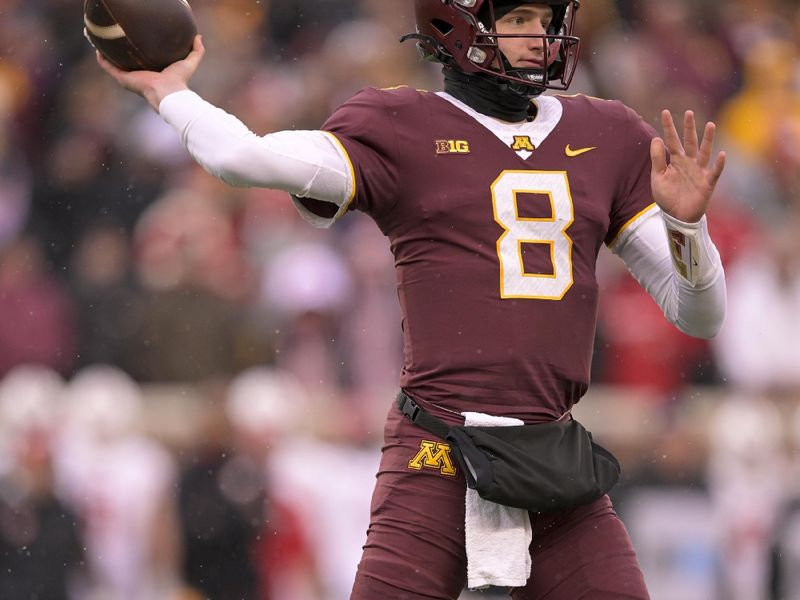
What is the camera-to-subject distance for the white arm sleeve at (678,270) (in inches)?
149

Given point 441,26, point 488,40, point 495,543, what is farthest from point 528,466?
point 441,26

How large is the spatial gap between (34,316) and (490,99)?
538cm

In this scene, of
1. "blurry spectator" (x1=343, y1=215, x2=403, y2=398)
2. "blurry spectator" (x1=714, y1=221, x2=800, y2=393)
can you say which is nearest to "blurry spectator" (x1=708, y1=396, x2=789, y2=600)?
"blurry spectator" (x1=714, y1=221, x2=800, y2=393)

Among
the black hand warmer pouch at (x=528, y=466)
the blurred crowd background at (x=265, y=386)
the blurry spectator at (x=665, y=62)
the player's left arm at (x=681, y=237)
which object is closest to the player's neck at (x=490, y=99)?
the player's left arm at (x=681, y=237)

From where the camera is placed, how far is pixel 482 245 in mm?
3756

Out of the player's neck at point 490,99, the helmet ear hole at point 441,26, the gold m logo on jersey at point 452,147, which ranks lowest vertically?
the gold m logo on jersey at point 452,147

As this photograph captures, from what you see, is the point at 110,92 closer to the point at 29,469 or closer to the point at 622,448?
the point at 29,469

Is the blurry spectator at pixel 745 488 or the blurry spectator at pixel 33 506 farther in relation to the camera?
the blurry spectator at pixel 33 506

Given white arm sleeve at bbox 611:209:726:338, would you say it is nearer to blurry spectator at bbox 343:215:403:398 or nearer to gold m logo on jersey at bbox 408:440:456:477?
gold m logo on jersey at bbox 408:440:456:477

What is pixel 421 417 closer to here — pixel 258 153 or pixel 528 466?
pixel 528 466

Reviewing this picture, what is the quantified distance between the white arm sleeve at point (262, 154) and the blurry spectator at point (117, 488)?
14.9 ft

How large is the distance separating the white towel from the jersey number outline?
34 centimetres

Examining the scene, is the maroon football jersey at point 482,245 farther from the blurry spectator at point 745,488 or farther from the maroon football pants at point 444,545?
the blurry spectator at point 745,488

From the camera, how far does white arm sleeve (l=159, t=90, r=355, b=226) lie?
3637mm
